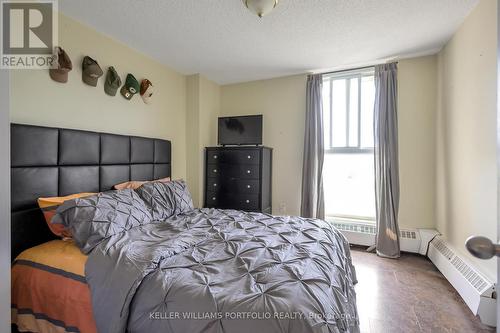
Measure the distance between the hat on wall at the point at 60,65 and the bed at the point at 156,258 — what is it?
0.46 meters

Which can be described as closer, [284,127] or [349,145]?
[349,145]

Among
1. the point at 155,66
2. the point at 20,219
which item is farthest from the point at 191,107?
the point at 20,219

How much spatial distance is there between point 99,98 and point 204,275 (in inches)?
81.7

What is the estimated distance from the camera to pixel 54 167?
1786 millimetres

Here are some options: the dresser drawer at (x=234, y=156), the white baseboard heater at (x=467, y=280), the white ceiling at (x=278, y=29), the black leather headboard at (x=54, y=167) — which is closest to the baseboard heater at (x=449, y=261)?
the white baseboard heater at (x=467, y=280)

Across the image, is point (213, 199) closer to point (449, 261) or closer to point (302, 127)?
point (302, 127)

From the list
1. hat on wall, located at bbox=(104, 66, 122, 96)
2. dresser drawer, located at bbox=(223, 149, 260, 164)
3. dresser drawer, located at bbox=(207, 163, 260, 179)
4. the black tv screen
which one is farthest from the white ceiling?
dresser drawer, located at bbox=(207, 163, 260, 179)

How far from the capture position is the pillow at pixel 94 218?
1.47 metres

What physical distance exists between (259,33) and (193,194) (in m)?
2.29

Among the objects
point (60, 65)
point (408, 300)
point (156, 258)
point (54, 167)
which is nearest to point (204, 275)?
point (156, 258)

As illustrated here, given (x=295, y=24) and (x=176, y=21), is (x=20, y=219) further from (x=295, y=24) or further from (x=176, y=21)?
(x=295, y=24)

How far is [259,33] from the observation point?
2312 millimetres

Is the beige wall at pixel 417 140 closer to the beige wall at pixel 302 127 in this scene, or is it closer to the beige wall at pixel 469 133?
the beige wall at pixel 302 127

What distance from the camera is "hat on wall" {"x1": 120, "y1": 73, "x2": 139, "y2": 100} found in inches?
97.7
